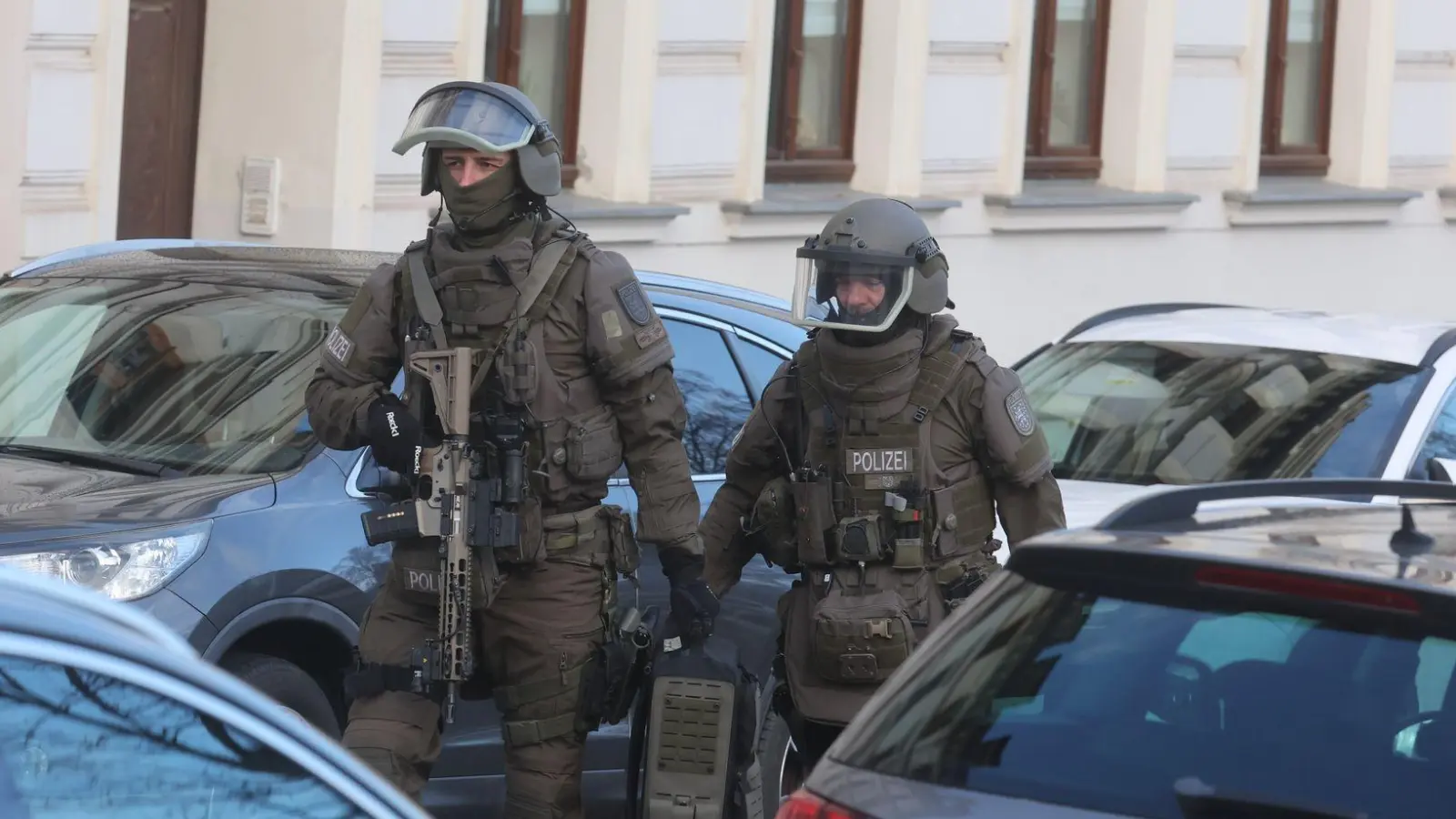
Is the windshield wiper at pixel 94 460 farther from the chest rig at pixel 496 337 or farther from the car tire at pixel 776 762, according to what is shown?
the car tire at pixel 776 762

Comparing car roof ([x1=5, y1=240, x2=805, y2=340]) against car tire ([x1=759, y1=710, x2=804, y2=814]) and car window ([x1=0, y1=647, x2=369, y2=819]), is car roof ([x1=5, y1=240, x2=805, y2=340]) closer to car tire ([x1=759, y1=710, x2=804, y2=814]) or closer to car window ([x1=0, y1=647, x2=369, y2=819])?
car tire ([x1=759, y1=710, x2=804, y2=814])

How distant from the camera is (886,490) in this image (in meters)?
5.02

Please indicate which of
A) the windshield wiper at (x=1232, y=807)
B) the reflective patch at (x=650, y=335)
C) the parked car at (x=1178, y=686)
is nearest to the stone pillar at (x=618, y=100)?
the reflective patch at (x=650, y=335)

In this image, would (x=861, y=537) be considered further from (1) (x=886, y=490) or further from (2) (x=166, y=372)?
(2) (x=166, y=372)

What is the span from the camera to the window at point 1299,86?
53.9ft

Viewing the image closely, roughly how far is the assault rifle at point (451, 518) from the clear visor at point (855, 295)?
2.48 ft

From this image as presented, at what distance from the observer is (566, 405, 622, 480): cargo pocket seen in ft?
16.1

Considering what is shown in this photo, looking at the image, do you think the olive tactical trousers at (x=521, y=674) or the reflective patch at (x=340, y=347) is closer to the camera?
the olive tactical trousers at (x=521, y=674)

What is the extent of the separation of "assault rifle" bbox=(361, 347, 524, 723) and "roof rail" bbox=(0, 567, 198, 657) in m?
2.01

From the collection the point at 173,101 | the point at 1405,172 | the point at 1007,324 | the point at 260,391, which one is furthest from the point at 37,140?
the point at 1405,172

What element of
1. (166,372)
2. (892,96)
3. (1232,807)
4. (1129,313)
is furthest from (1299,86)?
(1232,807)

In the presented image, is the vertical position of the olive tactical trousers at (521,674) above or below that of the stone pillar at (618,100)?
below

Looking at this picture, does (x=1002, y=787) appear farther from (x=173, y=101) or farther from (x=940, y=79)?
(x=940, y=79)

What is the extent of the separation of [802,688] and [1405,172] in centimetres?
1307
